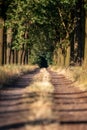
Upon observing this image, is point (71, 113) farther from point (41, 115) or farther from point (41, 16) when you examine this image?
point (41, 16)

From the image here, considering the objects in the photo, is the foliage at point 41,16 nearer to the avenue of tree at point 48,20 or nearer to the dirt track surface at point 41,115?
the avenue of tree at point 48,20

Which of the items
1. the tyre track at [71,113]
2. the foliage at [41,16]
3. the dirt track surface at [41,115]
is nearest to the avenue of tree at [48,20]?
the foliage at [41,16]

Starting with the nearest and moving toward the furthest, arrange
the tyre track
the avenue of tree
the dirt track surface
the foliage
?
1. the dirt track surface
2. the tyre track
3. the avenue of tree
4. the foliage

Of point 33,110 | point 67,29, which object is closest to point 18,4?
point 67,29

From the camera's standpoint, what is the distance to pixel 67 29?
48.2 meters

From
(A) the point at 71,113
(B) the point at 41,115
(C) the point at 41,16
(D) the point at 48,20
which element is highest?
(C) the point at 41,16

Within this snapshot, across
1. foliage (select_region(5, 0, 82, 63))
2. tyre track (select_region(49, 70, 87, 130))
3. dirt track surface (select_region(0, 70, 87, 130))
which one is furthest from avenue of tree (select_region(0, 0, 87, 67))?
dirt track surface (select_region(0, 70, 87, 130))

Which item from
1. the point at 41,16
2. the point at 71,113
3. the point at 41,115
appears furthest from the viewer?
the point at 41,16

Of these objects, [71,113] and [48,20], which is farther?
[48,20]

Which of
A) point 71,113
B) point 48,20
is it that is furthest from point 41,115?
point 48,20

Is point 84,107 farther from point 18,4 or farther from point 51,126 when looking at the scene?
point 18,4

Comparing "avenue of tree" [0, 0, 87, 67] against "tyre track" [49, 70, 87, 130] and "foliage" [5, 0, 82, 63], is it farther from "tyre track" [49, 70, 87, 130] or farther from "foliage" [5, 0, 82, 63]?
"tyre track" [49, 70, 87, 130]

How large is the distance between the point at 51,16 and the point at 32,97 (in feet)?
124

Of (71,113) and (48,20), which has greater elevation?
(48,20)
